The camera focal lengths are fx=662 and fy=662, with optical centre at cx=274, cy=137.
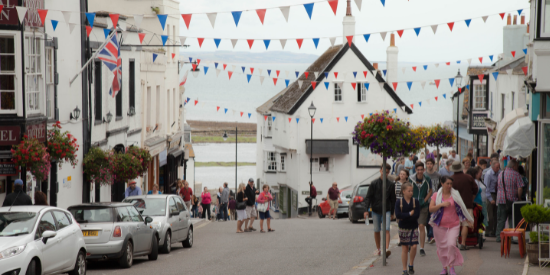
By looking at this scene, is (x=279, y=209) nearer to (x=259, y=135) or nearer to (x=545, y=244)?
(x=259, y=135)

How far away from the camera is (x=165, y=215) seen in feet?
55.7

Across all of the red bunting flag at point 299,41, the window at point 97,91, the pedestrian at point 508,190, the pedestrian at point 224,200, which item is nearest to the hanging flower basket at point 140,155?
the window at point 97,91

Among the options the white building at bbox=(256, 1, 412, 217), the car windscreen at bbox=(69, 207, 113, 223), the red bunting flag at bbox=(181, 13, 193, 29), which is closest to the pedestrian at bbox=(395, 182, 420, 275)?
the red bunting flag at bbox=(181, 13, 193, 29)

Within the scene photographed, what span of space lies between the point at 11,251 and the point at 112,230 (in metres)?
3.80

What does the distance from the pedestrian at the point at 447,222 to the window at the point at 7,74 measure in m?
10.4

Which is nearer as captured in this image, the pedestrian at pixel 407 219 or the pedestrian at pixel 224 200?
the pedestrian at pixel 407 219

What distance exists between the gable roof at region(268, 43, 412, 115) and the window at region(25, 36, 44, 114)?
2700 cm

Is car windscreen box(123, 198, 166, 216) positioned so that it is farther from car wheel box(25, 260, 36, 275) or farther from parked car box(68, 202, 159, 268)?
car wheel box(25, 260, 36, 275)

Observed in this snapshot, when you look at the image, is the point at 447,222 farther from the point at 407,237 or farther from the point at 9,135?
the point at 9,135

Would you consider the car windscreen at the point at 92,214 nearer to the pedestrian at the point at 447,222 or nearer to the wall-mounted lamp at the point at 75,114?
the wall-mounted lamp at the point at 75,114

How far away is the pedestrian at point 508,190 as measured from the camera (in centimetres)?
1388

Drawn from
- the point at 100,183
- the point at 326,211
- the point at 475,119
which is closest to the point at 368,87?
the point at 475,119

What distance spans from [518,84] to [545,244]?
1856 centimetres

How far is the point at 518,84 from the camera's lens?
2834cm
